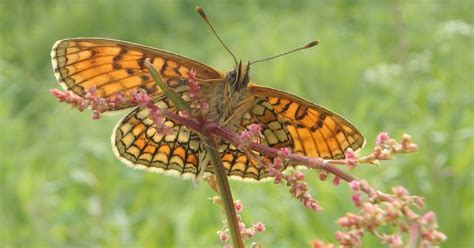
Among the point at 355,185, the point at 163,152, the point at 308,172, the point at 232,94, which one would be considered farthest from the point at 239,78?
the point at 308,172

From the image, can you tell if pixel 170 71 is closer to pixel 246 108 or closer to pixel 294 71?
pixel 246 108

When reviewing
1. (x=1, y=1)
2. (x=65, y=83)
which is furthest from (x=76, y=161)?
(x=65, y=83)

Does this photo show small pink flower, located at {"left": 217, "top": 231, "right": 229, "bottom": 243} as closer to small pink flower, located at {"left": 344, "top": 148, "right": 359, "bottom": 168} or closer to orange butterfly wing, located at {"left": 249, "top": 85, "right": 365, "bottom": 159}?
small pink flower, located at {"left": 344, "top": 148, "right": 359, "bottom": 168}

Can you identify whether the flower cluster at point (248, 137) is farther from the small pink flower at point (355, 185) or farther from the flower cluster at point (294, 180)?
the small pink flower at point (355, 185)

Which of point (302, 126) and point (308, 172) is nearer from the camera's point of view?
point (302, 126)

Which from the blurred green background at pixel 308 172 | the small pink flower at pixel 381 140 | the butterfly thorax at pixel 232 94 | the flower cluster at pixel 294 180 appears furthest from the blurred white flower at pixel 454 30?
the flower cluster at pixel 294 180

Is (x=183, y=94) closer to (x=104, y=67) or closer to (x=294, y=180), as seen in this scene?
(x=104, y=67)

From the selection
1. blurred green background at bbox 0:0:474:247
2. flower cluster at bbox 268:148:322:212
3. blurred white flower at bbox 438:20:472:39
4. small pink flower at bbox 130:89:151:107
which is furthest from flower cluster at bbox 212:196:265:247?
blurred white flower at bbox 438:20:472:39
